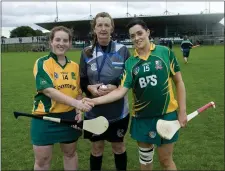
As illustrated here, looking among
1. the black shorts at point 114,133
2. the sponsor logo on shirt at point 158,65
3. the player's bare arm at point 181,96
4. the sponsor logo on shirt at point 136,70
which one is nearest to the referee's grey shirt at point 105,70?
the black shorts at point 114,133

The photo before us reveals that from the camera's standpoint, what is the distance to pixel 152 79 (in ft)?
10.1

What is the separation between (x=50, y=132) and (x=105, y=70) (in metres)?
0.88

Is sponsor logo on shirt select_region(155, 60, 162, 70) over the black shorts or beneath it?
over

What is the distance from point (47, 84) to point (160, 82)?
1.13m

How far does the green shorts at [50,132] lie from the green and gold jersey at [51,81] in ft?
0.30

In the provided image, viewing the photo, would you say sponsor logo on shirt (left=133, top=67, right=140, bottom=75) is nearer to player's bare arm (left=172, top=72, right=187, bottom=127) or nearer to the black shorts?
player's bare arm (left=172, top=72, right=187, bottom=127)

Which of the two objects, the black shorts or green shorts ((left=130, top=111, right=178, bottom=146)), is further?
the black shorts

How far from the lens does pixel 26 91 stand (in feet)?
35.2

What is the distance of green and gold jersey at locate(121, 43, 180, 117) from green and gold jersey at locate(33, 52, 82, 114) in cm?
58

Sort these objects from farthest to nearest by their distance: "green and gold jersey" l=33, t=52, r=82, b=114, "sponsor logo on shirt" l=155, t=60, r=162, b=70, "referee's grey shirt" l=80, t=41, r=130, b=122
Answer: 1. "referee's grey shirt" l=80, t=41, r=130, b=122
2. "green and gold jersey" l=33, t=52, r=82, b=114
3. "sponsor logo on shirt" l=155, t=60, r=162, b=70

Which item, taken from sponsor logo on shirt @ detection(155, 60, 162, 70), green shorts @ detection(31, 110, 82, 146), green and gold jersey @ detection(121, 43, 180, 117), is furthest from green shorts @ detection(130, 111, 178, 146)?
green shorts @ detection(31, 110, 82, 146)

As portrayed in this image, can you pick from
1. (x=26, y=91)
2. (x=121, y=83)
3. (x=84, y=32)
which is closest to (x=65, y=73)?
(x=121, y=83)

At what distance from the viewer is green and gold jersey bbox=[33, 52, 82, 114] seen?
3.19 metres

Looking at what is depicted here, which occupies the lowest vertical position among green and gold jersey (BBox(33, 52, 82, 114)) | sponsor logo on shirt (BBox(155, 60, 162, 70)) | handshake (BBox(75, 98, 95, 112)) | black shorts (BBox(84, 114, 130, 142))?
black shorts (BBox(84, 114, 130, 142))
